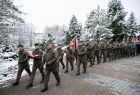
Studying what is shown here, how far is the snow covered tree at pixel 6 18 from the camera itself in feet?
47.0

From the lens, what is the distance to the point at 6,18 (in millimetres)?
15492

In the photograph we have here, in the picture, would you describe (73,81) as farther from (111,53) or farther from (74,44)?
(111,53)

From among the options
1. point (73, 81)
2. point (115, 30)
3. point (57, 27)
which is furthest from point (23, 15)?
point (57, 27)

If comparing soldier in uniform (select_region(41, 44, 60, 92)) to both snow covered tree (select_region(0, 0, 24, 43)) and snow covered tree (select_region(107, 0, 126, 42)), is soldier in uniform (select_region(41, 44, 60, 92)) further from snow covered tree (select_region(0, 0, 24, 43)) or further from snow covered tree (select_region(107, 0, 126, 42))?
snow covered tree (select_region(107, 0, 126, 42))

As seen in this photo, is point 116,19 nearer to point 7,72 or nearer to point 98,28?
point 98,28

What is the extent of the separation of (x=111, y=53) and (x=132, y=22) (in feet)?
86.0

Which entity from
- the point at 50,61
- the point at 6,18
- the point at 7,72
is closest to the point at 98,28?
the point at 6,18

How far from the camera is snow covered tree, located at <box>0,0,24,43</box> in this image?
14.3 metres

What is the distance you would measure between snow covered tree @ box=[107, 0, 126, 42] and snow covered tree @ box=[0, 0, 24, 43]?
21240 millimetres

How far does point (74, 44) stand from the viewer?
13266mm

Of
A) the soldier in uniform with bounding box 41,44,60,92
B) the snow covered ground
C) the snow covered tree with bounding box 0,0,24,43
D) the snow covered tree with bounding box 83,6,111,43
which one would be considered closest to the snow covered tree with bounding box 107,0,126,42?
the snow covered tree with bounding box 83,6,111,43

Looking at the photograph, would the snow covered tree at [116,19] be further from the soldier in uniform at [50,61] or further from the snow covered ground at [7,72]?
the soldier in uniform at [50,61]

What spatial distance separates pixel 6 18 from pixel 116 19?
74.7ft

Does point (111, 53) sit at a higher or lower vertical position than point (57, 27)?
lower
